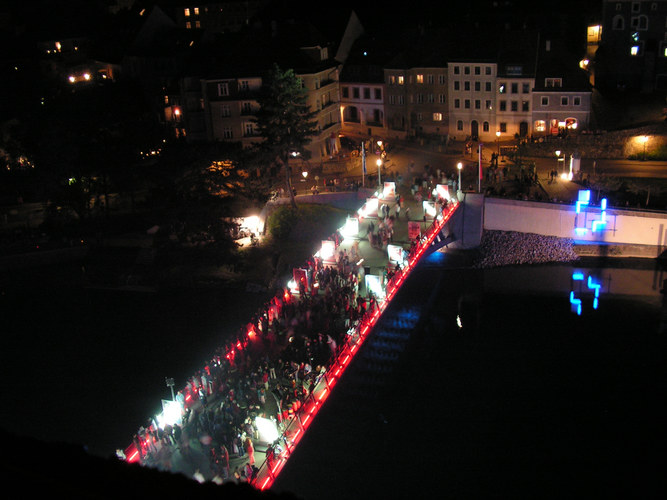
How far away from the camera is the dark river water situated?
2320cm

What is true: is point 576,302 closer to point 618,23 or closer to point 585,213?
point 585,213

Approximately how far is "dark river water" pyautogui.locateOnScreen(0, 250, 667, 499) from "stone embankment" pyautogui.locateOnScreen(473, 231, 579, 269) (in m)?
0.81

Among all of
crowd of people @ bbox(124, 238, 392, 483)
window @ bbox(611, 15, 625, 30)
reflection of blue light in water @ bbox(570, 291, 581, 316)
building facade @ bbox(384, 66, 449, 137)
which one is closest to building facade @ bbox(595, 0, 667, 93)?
window @ bbox(611, 15, 625, 30)

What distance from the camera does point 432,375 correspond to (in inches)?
1117

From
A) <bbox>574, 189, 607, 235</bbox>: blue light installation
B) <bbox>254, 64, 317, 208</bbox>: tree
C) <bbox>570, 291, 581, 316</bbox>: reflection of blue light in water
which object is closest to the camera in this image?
<bbox>570, 291, 581, 316</bbox>: reflection of blue light in water

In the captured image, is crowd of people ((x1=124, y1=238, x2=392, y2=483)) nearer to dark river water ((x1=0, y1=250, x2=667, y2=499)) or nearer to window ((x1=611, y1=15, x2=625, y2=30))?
dark river water ((x1=0, y1=250, x2=667, y2=499))

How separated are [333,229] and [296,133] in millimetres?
5973

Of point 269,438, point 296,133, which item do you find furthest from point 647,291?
point 269,438

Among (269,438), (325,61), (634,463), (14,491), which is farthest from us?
(325,61)

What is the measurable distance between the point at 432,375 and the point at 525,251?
14311 mm

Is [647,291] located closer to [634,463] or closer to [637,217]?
[637,217]

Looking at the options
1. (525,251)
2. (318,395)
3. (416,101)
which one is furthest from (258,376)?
(416,101)

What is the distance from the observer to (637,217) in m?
38.3

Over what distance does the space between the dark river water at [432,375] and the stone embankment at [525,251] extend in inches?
31.8
